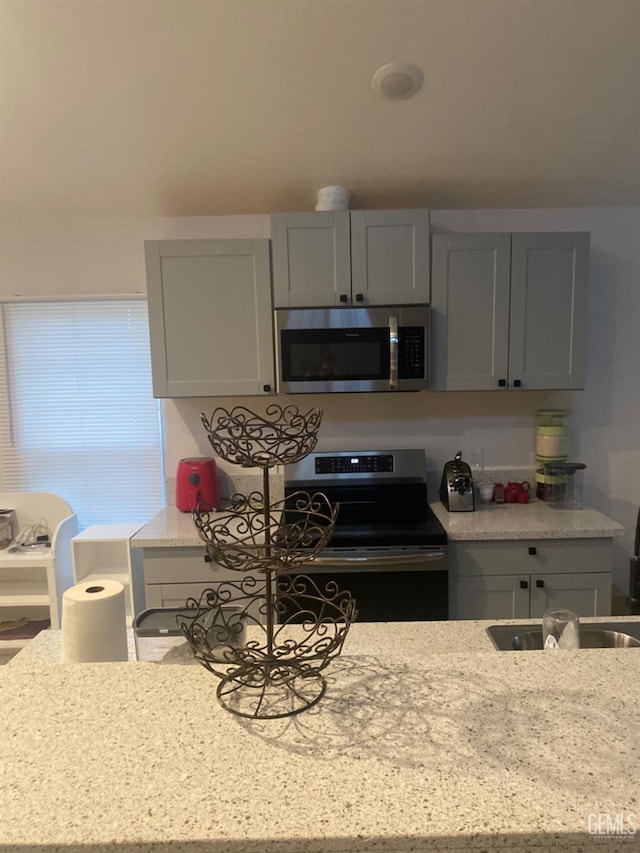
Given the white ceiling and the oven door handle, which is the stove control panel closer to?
the oven door handle

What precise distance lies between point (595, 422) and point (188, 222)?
8.13ft

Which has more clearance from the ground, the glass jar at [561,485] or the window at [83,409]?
the window at [83,409]

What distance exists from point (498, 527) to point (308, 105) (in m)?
1.91

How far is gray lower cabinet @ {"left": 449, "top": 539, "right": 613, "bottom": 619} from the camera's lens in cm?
227

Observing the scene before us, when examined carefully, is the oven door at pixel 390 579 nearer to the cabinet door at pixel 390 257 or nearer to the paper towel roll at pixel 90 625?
the cabinet door at pixel 390 257

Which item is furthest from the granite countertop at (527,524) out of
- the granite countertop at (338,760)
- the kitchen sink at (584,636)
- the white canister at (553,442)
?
the granite countertop at (338,760)

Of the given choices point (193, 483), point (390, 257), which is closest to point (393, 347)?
point (390, 257)

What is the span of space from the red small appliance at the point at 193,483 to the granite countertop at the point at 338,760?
1.79 metres

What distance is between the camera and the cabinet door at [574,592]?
2.29 metres

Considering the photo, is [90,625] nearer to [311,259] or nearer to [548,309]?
[311,259]

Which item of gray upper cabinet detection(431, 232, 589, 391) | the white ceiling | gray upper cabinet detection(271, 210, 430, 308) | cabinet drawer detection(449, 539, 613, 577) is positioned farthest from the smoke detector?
cabinet drawer detection(449, 539, 613, 577)

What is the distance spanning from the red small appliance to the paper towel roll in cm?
168

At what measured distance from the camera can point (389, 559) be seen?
2.17 metres

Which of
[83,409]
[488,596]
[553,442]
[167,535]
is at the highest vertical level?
[83,409]
